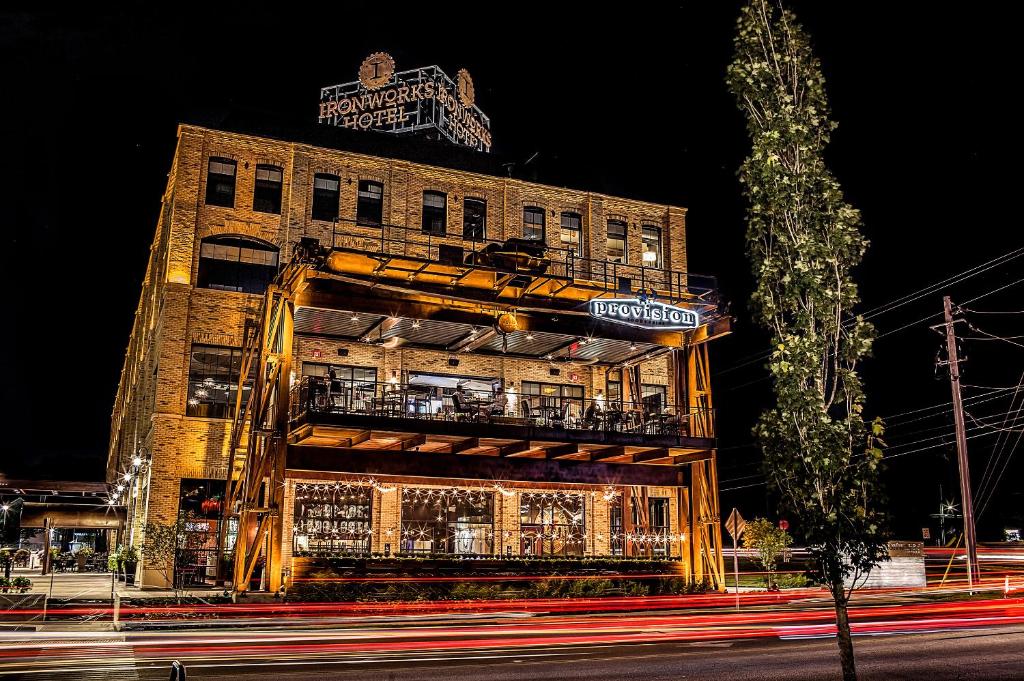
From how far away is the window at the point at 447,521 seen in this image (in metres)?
32.2

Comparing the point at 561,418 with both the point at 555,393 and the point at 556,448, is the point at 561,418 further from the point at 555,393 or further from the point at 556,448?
the point at 555,393

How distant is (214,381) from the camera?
31.8 m

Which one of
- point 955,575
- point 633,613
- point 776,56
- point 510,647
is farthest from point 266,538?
point 955,575

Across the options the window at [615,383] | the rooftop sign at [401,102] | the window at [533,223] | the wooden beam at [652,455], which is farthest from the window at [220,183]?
the wooden beam at [652,455]

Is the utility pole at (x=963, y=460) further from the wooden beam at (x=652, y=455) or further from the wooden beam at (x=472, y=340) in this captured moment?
the wooden beam at (x=472, y=340)

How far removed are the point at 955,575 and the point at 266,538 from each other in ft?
90.4

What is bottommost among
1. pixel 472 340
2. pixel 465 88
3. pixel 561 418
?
pixel 561 418

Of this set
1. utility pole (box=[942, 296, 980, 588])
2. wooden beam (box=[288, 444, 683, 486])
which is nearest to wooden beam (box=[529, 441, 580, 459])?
wooden beam (box=[288, 444, 683, 486])

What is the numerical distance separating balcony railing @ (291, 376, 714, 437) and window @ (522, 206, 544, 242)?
715 cm

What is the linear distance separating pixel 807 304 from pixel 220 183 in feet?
91.1

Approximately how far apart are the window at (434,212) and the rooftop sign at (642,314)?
29.5ft

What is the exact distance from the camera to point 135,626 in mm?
17406

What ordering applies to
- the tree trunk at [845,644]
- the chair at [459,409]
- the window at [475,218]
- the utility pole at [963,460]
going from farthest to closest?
the window at [475,218] → the chair at [459,409] → the utility pole at [963,460] → the tree trunk at [845,644]

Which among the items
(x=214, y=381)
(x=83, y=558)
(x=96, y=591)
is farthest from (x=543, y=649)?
(x=83, y=558)
